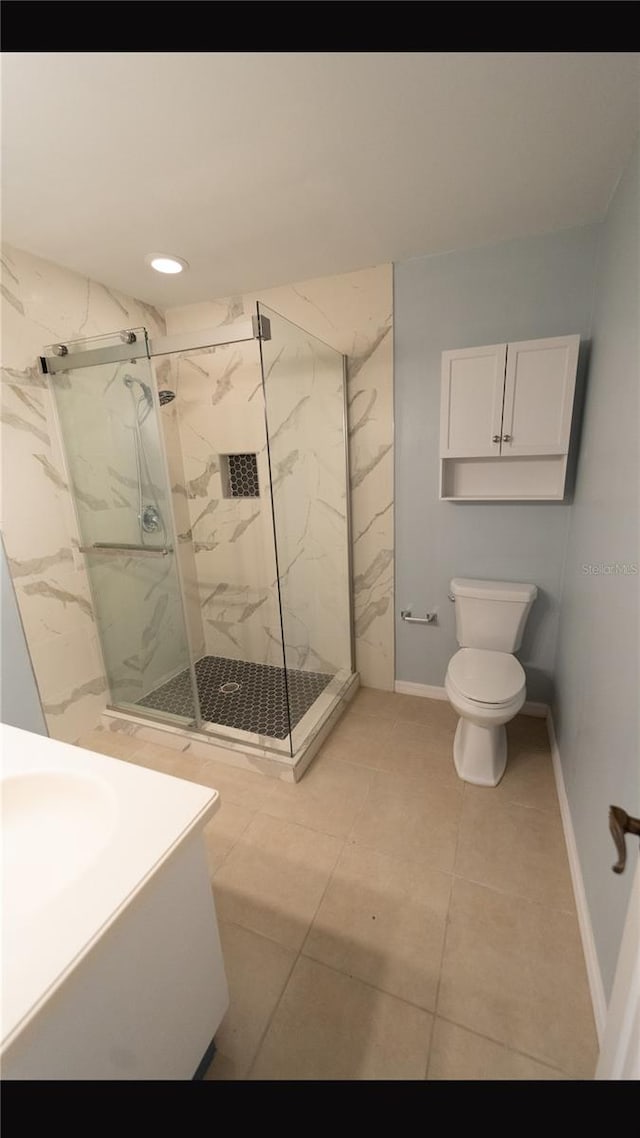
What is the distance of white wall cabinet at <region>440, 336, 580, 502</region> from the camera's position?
174cm

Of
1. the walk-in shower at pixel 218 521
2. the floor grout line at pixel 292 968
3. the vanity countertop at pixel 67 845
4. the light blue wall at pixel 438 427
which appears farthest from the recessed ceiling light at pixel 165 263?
the floor grout line at pixel 292 968

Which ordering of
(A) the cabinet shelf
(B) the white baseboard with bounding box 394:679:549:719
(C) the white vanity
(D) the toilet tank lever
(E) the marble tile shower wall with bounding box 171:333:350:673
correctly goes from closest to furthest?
(C) the white vanity → (A) the cabinet shelf → (E) the marble tile shower wall with bounding box 171:333:350:673 → (D) the toilet tank lever → (B) the white baseboard with bounding box 394:679:549:719

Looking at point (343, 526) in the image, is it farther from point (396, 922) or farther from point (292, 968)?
point (292, 968)

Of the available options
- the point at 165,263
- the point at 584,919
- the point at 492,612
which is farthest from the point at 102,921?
the point at 165,263

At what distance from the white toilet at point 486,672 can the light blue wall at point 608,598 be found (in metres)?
0.24

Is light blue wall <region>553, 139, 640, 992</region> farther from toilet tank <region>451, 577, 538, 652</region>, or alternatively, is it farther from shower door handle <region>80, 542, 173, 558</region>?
shower door handle <region>80, 542, 173, 558</region>

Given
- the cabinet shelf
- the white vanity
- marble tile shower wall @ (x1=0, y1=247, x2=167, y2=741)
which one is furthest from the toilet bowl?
marble tile shower wall @ (x1=0, y1=247, x2=167, y2=741)

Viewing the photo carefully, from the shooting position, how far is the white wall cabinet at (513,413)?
1.74 meters

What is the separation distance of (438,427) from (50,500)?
1.98 meters

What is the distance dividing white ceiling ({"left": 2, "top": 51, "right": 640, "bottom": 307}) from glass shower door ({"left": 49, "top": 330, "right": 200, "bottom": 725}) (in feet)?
1.60

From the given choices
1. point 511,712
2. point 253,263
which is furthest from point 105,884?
point 253,263

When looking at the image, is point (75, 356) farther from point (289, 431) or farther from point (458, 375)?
point (458, 375)

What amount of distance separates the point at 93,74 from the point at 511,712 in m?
2.34

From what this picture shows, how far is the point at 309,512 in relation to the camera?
2.27m
